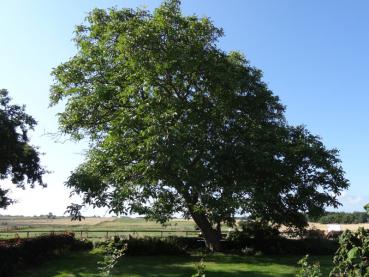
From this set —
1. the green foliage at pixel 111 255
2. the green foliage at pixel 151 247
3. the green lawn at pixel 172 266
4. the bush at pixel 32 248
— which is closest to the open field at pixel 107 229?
→ the green foliage at pixel 151 247

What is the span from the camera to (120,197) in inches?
A: 1180

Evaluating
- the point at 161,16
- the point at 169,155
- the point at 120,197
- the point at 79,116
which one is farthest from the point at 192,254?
the point at 161,16

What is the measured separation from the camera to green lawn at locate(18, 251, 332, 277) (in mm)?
24578

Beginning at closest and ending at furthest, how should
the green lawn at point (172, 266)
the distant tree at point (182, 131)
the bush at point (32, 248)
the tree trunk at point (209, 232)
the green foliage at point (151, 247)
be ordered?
the bush at point (32, 248), the green lawn at point (172, 266), the distant tree at point (182, 131), the green foliage at point (151, 247), the tree trunk at point (209, 232)

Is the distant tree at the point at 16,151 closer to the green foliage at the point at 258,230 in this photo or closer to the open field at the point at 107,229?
the open field at the point at 107,229

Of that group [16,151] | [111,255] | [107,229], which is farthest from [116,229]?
[111,255]

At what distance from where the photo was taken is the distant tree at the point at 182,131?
29.0 metres

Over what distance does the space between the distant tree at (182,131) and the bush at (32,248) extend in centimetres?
379

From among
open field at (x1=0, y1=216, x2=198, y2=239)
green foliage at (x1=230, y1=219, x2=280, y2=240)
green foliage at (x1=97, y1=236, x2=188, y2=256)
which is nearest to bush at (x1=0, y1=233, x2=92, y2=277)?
green foliage at (x1=97, y1=236, x2=188, y2=256)

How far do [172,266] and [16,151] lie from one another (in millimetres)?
15199

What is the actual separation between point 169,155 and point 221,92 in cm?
640

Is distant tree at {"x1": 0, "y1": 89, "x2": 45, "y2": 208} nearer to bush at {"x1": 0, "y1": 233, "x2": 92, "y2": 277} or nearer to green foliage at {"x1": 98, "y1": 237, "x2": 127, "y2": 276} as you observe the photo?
bush at {"x1": 0, "y1": 233, "x2": 92, "y2": 277}

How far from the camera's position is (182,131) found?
1109 inches

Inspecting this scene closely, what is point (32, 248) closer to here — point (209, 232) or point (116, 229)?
point (209, 232)
